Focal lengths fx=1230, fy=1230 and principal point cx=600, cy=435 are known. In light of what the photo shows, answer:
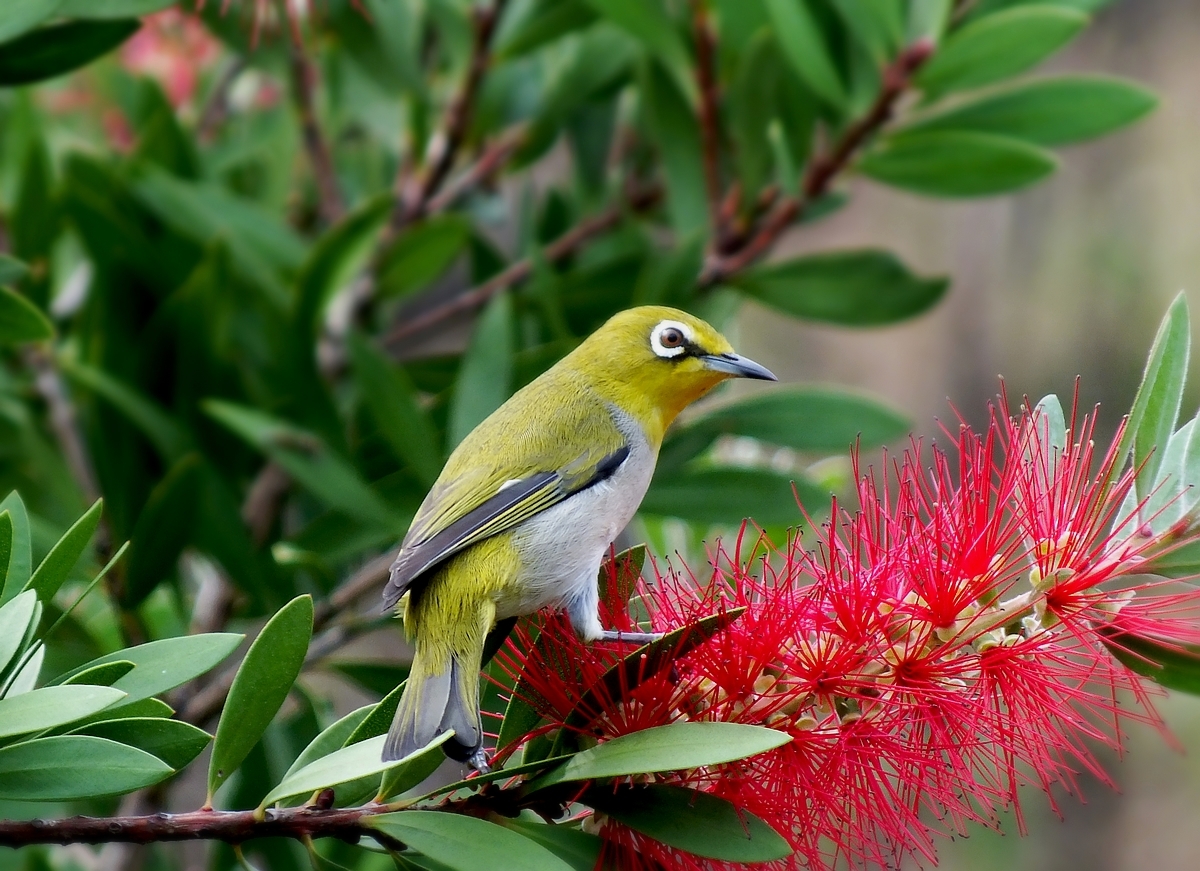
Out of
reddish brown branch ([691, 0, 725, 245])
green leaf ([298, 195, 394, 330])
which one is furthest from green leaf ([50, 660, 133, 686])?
reddish brown branch ([691, 0, 725, 245])

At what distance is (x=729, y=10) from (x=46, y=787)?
2359 millimetres

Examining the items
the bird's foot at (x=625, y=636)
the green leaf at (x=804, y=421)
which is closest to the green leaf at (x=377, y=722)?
the bird's foot at (x=625, y=636)

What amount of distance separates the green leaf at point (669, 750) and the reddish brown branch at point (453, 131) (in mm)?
2190

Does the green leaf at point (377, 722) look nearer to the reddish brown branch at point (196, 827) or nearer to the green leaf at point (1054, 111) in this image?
the reddish brown branch at point (196, 827)

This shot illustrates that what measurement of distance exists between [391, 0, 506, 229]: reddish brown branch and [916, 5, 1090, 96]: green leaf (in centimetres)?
109

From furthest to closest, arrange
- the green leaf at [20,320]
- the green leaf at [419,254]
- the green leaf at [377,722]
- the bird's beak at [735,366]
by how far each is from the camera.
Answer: the green leaf at [419,254]
the bird's beak at [735,366]
the green leaf at [20,320]
the green leaf at [377,722]

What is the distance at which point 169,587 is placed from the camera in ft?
9.00

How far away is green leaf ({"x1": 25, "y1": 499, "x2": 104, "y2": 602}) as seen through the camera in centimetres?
141

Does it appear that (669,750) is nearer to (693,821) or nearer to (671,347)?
(693,821)

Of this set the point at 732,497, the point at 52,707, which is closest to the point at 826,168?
the point at 732,497

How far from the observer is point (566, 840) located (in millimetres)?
1527

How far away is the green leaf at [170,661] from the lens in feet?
4.52

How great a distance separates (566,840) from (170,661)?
0.53 metres

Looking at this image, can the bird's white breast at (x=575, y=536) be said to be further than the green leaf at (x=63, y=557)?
Yes
